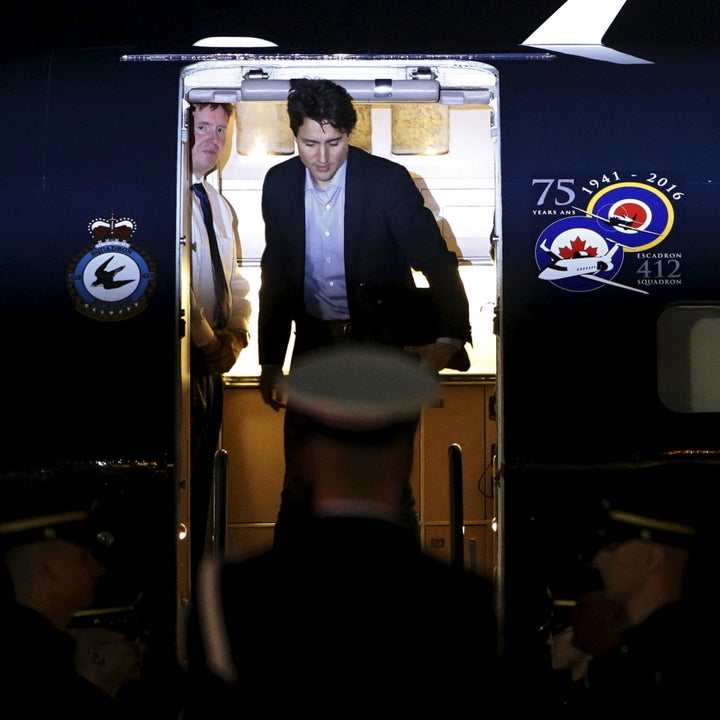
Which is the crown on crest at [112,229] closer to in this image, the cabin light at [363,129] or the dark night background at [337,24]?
the dark night background at [337,24]

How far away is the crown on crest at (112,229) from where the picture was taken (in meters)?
3.37

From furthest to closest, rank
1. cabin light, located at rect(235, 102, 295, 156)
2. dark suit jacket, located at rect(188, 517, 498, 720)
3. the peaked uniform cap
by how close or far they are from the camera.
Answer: cabin light, located at rect(235, 102, 295, 156), the peaked uniform cap, dark suit jacket, located at rect(188, 517, 498, 720)

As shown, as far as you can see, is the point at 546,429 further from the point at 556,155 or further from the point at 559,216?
the point at 556,155

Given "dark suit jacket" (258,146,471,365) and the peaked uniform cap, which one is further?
"dark suit jacket" (258,146,471,365)

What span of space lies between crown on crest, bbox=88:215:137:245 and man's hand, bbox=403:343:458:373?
4.25 ft

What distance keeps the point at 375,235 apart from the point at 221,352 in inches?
33.9

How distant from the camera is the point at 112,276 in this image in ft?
11.0

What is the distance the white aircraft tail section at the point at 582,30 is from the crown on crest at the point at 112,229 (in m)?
1.54

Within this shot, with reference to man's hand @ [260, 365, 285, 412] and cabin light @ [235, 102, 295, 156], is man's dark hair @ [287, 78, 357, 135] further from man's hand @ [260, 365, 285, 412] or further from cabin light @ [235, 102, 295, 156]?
man's hand @ [260, 365, 285, 412]

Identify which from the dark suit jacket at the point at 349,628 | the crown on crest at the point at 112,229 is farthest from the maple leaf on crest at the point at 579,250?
the crown on crest at the point at 112,229

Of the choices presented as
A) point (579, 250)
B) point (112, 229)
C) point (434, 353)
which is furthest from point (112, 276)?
point (579, 250)

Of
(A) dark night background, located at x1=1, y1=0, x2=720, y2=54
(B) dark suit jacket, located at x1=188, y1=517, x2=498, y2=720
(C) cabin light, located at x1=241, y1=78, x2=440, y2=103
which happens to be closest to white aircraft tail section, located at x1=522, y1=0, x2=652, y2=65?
(A) dark night background, located at x1=1, y1=0, x2=720, y2=54

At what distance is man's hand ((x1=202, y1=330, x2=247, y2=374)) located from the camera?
4.31 metres

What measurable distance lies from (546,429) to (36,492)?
5.69 feet
